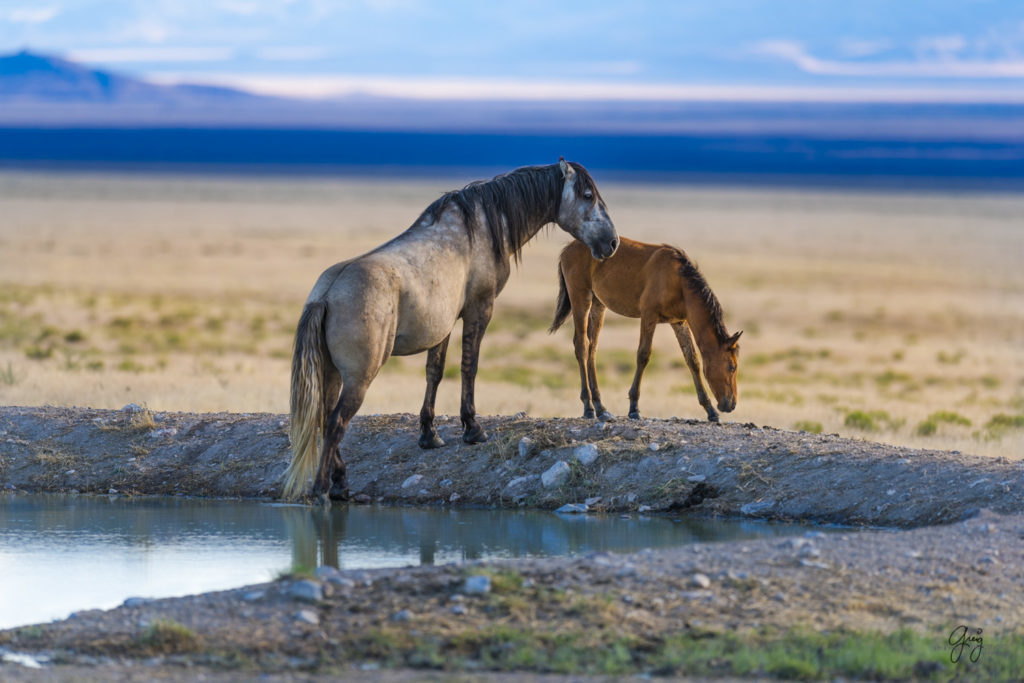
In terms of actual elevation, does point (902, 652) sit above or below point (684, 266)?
below

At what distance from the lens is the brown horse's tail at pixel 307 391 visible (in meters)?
10.0

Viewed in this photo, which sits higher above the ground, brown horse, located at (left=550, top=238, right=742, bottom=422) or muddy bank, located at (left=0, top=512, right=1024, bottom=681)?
brown horse, located at (left=550, top=238, right=742, bottom=422)

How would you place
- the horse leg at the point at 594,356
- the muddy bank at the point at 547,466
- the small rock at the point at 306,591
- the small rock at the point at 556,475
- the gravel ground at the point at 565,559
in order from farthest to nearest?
1. the horse leg at the point at 594,356
2. the small rock at the point at 556,475
3. the muddy bank at the point at 547,466
4. the small rock at the point at 306,591
5. the gravel ground at the point at 565,559

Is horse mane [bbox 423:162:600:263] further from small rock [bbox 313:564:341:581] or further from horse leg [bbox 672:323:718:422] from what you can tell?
small rock [bbox 313:564:341:581]

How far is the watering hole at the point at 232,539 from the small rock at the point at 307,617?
1.35 metres

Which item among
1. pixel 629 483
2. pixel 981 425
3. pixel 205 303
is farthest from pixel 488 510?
pixel 205 303

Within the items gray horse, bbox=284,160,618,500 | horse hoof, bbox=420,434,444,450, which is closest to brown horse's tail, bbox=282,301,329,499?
gray horse, bbox=284,160,618,500

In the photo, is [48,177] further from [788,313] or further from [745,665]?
[745,665]

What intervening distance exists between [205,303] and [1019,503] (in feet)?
97.6

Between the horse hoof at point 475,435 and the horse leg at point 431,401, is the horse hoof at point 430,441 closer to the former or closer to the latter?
the horse leg at point 431,401

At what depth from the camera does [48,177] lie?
134125 millimetres

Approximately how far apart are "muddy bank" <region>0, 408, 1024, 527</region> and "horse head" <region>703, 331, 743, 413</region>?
0.35m

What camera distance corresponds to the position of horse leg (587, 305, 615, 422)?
520 inches

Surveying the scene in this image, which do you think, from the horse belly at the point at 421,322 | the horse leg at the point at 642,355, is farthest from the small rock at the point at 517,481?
the horse leg at the point at 642,355
